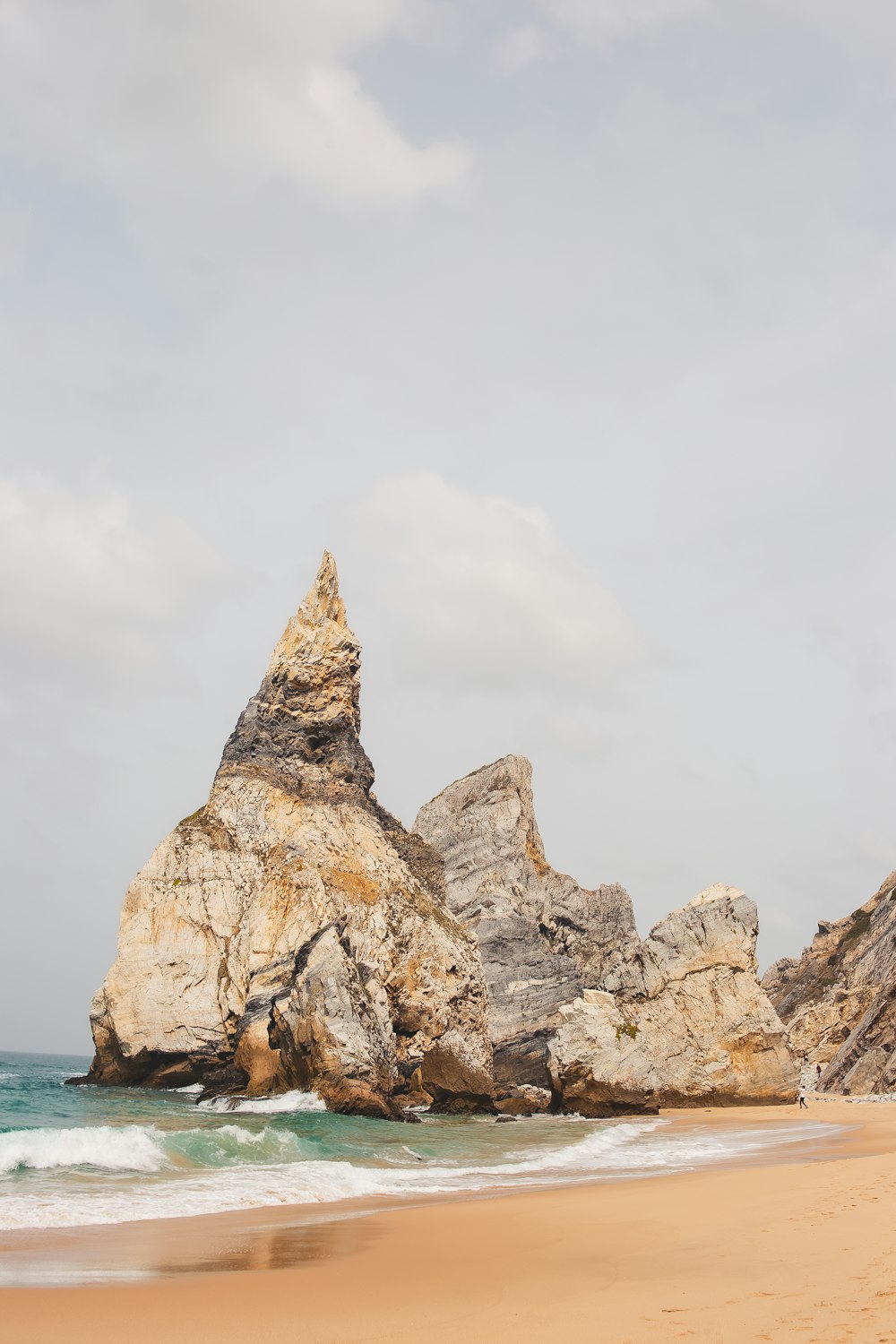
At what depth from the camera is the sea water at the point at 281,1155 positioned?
15156 millimetres

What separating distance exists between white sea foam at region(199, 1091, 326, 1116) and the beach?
20.7 m

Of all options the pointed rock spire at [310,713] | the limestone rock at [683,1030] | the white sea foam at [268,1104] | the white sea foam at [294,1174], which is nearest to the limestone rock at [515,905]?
the limestone rock at [683,1030]

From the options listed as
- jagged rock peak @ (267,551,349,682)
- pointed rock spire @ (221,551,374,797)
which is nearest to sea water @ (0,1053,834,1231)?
pointed rock spire @ (221,551,374,797)

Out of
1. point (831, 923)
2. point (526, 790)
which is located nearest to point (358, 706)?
point (526, 790)

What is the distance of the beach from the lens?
→ 7.29 meters

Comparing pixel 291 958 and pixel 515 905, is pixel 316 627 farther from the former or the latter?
pixel 515 905

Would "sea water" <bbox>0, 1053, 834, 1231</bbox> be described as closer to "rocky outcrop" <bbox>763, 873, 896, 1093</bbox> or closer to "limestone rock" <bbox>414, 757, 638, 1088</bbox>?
"rocky outcrop" <bbox>763, 873, 896, 1093</bbox>

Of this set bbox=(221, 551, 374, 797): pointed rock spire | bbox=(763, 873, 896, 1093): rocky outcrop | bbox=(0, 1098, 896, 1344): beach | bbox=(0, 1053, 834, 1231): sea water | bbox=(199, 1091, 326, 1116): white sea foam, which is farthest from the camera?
bbox=(221, 551, 374, 797): pointed rock spire

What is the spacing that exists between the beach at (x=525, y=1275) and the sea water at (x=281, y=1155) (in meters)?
2.06

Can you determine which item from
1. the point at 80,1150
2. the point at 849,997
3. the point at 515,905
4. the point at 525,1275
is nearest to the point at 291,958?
the point at 80,1150

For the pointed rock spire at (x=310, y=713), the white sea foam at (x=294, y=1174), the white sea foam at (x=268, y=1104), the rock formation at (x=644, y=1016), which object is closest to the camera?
the white sea foam at (x=294, y=1174)

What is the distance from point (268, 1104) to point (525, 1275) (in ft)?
90.1

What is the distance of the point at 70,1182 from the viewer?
643 inches

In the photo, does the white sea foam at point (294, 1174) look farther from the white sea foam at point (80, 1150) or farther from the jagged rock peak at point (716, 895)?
the jagged rock peak at point (716, 895)
